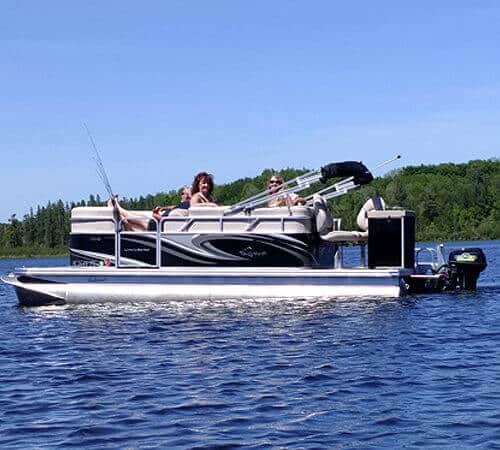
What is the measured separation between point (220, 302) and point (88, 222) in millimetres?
3176

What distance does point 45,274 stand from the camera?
730 inches

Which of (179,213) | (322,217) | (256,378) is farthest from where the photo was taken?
Result: (179,213)

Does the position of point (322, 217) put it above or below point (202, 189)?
below

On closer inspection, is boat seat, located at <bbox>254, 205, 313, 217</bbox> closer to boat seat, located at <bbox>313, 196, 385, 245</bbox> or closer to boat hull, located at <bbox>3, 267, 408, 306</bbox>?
boat seat, located at <bbox>313, 196, 385, 245</bbox>

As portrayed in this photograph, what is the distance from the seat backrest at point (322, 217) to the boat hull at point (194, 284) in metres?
0.94

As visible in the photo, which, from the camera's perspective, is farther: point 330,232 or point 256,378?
point 330,232

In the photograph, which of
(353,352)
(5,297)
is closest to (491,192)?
(5,297)

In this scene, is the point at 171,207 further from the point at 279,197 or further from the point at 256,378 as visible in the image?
the point at 256,378

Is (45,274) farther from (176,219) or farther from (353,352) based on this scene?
(353,352)

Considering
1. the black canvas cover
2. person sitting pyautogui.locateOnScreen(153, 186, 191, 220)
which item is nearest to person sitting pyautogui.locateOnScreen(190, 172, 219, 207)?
person sitting pyautogui.locateOnScreen(153, 186, 191, 220)

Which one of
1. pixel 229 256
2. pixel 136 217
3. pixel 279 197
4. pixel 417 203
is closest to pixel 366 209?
pixel 279 197

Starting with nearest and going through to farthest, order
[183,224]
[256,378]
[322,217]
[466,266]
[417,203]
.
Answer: [256,378], [322,217], [183,224], [466,266], [417,203]

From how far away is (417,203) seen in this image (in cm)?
11262

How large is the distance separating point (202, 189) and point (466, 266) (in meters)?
5.48
